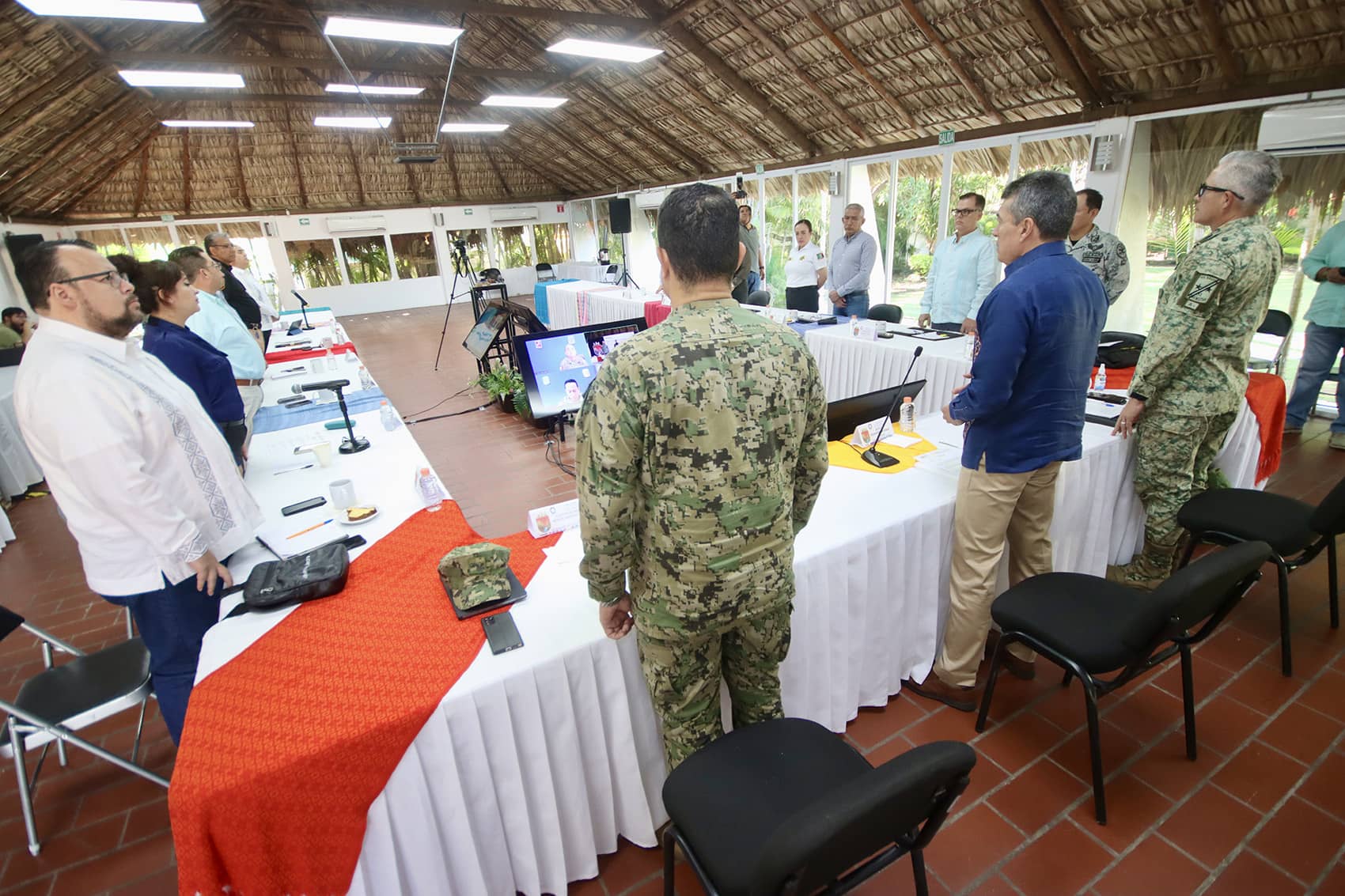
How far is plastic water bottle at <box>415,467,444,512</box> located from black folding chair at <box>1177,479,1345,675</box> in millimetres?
2931

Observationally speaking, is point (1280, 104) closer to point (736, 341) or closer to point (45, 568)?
point (736, 341)

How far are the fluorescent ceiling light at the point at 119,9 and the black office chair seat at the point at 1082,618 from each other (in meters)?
5.93

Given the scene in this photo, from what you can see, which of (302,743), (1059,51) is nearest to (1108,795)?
(302,743)

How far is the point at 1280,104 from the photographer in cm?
412

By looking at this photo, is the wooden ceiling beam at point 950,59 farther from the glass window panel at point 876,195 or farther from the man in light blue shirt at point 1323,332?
the man in light blue shirt at point 1323,332

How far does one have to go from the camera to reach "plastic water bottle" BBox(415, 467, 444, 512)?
7.06ft

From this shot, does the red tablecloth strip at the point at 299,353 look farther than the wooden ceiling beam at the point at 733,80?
No

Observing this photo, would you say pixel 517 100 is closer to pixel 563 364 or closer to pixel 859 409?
pixel 563 364

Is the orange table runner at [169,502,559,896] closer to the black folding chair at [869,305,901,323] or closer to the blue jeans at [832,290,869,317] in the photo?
A: the black folding chair at [869,305,901,323]

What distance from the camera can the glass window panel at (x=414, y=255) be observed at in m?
15.2

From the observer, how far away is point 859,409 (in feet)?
7.88

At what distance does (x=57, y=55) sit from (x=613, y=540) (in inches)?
361

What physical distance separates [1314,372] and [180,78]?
9.97 metres

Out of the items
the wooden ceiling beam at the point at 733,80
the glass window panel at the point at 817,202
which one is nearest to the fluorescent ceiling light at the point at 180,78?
the wooden ceiling beam at the point at 733,80
